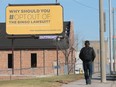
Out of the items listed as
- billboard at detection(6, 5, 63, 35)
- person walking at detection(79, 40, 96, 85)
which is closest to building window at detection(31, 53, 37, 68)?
billboard at detection(6, 5, 63, 35)

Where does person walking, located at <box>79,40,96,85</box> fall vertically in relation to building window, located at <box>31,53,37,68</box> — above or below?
above

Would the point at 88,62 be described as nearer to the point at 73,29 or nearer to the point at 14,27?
the point at 14,27

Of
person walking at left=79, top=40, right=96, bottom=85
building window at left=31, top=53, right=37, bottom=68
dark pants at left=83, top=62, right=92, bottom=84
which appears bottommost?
building window at left=31, top=53, right=37, bottom=68

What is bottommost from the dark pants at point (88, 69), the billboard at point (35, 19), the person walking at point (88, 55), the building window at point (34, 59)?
the building window at point (34, 59)

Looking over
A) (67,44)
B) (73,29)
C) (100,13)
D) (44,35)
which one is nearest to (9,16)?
(44,35)

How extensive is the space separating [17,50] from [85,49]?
4648 cm

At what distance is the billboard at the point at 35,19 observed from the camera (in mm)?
36125

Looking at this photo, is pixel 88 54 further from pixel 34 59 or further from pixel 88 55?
pixel 34 59

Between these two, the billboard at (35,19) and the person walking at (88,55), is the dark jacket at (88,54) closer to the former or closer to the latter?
the person walking at (88,55)

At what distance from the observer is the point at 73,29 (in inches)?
2891

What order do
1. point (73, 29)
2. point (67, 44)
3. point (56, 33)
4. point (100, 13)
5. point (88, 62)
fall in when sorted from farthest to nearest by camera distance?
point (73, 29) → point (67, 44) → point (56, 33) → point (100, 13) → point (88, 62)

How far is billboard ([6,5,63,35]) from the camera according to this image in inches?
1422

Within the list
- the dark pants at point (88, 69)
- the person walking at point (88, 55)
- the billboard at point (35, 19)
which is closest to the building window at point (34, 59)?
the billboard at point (35, 19)

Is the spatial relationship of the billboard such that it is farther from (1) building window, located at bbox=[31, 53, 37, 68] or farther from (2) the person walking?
(1) building window, located at bbox=[31, 53, 37, 68]
